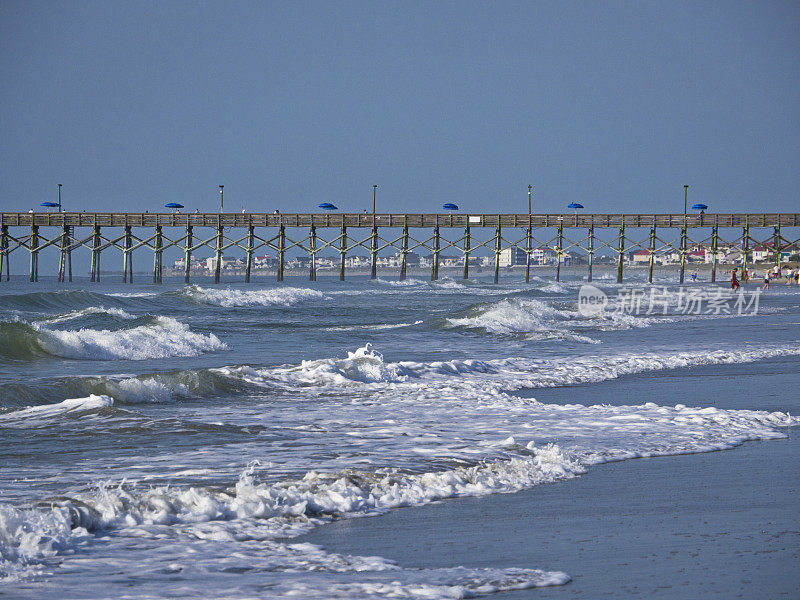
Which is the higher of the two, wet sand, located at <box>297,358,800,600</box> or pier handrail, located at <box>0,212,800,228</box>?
pier handrail, located at <box>0,212,800,228</box>

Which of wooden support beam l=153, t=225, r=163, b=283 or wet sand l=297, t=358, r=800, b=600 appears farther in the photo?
wooden support beam l=153, t=225, r=163, b=283

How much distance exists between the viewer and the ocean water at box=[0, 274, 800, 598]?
374 centimetres

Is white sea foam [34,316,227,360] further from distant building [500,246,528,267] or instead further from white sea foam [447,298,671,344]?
distant building [500,246,528,267]

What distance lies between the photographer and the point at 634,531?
169 inches

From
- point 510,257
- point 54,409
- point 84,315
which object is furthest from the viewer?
point 510,257

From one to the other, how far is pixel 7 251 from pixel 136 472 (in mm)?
46563

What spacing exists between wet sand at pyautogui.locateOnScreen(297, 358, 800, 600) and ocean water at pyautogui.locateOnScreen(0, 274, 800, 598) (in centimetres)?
17

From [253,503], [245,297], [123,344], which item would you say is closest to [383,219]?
[245,297]

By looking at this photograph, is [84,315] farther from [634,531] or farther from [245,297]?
[634,531]

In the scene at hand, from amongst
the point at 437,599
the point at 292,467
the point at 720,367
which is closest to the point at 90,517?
the point at 292,467

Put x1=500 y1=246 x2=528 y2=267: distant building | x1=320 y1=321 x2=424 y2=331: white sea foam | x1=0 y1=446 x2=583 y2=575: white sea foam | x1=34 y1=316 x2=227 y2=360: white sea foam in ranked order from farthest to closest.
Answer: x1=500 y1=246 x2=528 y2=267: distant building
x1=320 y1=321 x2=424 y2=331: white sea foam
x1=34 y1=316 x2=227 y2=360: white sea foam
x1=0 y1=446 x2=583 y2=575: white sea foam

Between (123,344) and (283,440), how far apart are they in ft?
25.8

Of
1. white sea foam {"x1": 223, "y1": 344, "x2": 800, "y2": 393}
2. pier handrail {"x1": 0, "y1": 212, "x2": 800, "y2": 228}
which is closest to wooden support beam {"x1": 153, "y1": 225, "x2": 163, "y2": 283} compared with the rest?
pier handrail {"x1": 0, "y1": 212, "x2": 800, "y2": 228}

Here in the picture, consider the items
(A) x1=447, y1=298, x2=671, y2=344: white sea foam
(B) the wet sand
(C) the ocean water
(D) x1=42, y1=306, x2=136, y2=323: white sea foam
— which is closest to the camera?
(B) the wet sand
